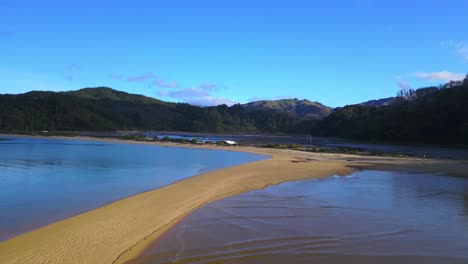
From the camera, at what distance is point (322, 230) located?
9148mm

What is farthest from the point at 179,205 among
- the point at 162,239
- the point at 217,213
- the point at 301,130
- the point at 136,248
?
the point at 301,130

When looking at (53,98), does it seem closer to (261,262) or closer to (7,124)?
(7,124)

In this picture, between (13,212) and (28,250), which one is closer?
(28,250)

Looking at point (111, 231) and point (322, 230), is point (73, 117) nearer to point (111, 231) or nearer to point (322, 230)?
point (111, 231)

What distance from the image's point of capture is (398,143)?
83625 millimetres

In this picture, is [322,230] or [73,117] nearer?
[322,230]

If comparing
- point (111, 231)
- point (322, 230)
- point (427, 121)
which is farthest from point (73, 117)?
point (322, 230)

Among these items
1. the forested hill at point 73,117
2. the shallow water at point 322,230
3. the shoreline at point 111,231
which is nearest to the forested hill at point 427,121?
the shallow water at point 322,230

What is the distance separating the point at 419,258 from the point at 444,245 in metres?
1.31

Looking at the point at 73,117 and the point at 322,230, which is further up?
the point at 73,117

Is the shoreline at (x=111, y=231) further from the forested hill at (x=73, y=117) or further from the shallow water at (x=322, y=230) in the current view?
the forested hill at (x=73, y=117)

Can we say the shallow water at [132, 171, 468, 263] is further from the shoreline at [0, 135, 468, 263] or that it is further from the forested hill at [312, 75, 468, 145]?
the forested hill at [312, 75, 468, 145]

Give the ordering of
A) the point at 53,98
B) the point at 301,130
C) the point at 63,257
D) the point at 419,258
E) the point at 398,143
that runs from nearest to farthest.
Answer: the point at 63,257, the point at 419,258, the point at 398,143, the point at 53,98, the point at 301,130

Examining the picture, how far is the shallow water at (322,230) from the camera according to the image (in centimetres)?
711
